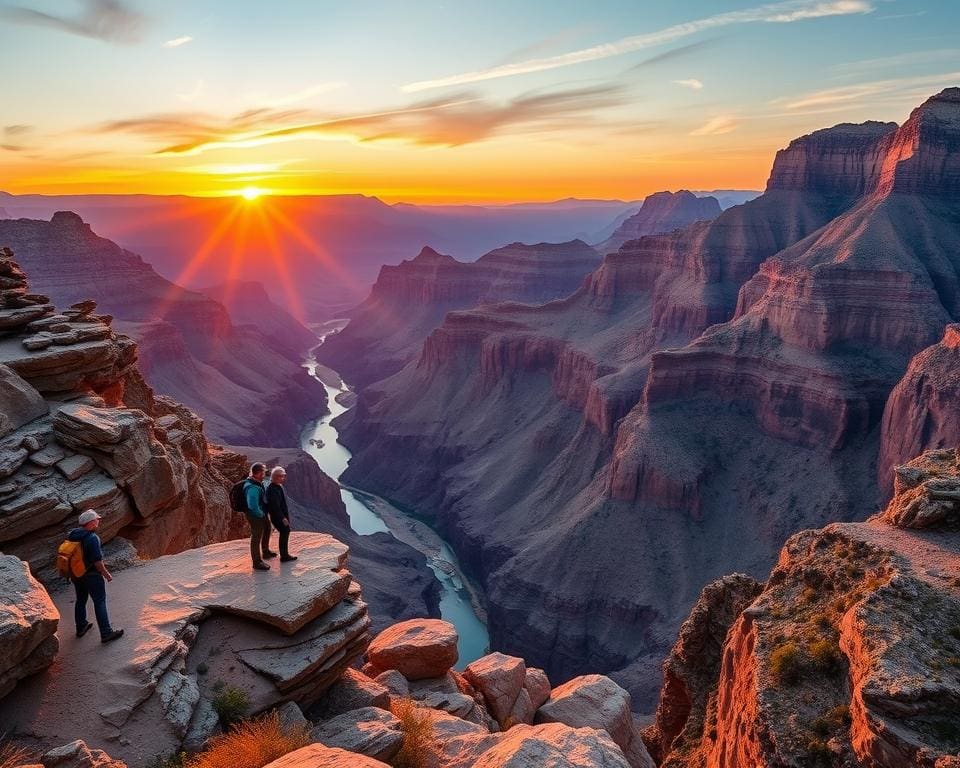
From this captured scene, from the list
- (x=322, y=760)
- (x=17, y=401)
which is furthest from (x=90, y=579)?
(x=17, y=401)

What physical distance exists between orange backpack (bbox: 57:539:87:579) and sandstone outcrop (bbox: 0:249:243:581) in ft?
8.53

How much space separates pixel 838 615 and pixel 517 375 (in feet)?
262

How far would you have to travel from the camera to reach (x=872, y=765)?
1059 cm

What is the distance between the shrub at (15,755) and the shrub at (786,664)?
13.2m

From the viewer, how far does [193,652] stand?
1419cm

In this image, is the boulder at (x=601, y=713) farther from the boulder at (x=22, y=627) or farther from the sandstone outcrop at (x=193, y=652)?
the boulder at (x=22, y=627)

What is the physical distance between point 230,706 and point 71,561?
4284mm

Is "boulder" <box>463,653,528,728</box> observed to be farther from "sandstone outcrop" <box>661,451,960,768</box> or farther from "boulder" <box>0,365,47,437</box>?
"boulder" <box>0,365,47,437</box>

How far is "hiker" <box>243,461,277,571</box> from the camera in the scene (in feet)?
51.3

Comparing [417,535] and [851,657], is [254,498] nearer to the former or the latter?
[851,657]

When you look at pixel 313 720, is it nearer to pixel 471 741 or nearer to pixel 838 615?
pixel 471 741

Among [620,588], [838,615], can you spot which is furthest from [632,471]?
[838,615]

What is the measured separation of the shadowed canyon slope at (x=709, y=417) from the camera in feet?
168

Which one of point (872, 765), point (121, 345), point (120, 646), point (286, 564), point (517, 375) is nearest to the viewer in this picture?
point (872, 765)
